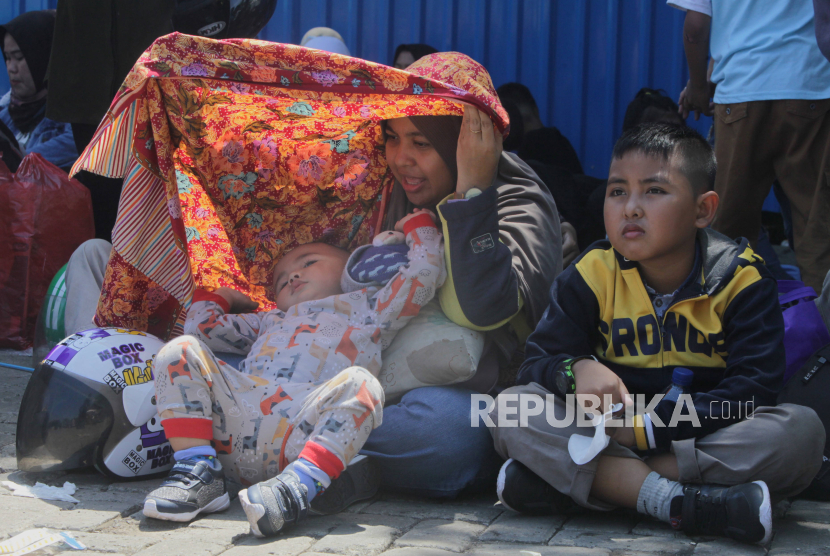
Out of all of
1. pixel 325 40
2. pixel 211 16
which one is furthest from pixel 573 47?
pixel 211 16

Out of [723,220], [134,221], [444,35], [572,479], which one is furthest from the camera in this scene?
[444,35]

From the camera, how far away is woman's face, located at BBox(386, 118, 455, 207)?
2455 mm

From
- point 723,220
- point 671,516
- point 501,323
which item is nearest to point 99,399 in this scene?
point 501,323

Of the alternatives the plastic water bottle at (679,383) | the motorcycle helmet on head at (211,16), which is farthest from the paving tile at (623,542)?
the motorcycle helmet on head at (211,16)

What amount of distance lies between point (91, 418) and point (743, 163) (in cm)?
247

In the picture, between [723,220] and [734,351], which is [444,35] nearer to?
[723,220]

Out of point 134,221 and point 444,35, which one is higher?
point 444,35

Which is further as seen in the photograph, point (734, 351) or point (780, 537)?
point (734, 351)

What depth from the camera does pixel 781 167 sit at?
2984 millimetres

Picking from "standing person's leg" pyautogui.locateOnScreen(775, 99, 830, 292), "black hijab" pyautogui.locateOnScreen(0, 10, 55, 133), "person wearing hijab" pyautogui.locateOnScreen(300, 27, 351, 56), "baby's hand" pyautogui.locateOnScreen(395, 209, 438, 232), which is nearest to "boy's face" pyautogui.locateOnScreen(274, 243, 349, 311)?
"baby's hand" pyautogui.locateOnScreen(395, 209, 438, 232)

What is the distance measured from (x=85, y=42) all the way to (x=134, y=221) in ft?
4.77

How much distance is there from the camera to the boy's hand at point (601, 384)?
1.86 m

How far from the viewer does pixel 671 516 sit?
177cm

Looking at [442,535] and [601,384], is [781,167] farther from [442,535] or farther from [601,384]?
[442,535]
